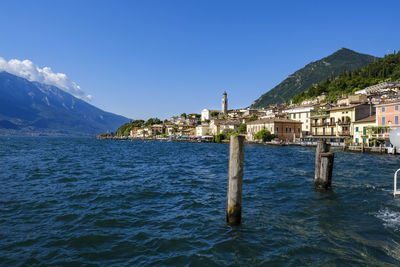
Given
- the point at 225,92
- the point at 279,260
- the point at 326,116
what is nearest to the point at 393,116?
the point at 326,116

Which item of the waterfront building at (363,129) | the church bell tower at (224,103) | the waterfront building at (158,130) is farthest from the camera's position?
the church bell tower at (224,103)

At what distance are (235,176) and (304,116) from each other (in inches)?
3444

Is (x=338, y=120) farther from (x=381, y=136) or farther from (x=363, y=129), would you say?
(x=381, y=136)

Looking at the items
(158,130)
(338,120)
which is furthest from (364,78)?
(158,130)

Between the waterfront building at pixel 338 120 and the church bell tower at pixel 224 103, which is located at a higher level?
the church bell tower at pixel 224 103

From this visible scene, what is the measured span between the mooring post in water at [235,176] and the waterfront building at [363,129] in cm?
5266

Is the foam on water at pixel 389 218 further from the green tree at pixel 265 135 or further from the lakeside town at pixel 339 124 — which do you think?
the green tree at pixel 265 135

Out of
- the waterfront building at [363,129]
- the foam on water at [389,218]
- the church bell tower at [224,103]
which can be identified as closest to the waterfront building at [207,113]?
the church bell tower at [224,103]

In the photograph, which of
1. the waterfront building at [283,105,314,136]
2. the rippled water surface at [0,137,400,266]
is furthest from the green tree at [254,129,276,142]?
the rippled water surface at [0,137,400,266]

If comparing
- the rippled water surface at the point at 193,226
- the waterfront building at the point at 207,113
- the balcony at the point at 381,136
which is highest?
the waterfront building at the point at 207,113

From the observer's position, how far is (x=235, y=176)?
845cm

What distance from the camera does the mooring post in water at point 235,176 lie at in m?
8.37

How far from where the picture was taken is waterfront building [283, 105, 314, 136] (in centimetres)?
8581

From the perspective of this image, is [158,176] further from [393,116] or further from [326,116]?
A: [326,116]
